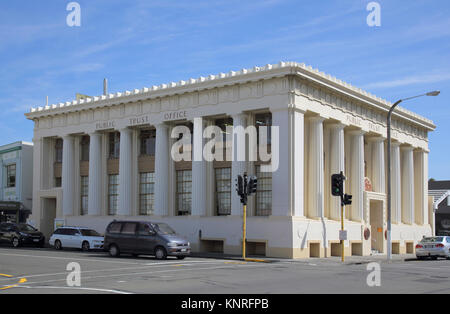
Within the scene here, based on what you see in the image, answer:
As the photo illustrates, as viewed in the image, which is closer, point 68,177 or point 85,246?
point 85,246

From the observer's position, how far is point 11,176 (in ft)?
153

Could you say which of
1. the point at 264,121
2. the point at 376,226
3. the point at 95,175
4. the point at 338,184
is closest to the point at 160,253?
the point at 338,184

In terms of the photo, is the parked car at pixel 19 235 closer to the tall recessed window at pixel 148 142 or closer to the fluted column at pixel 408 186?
the tall recessed window at pixel 148 142

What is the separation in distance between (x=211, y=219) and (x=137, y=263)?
9629 millimetres

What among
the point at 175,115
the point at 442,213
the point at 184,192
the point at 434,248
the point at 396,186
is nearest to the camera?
the point at 434,248

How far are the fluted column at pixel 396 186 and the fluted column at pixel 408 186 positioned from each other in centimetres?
189

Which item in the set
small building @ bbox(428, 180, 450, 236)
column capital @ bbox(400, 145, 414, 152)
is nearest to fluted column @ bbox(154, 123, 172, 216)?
column capital @ bbox(400, 145, 414, 152)

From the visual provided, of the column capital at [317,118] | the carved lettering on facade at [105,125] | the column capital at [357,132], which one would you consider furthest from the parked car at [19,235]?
the column capital at [357,132]

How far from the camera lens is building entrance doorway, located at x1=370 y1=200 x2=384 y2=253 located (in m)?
37.4

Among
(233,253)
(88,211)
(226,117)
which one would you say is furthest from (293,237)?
(88,211)

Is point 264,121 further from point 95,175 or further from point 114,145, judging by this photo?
point 95,175

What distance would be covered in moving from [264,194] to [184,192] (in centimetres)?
584
